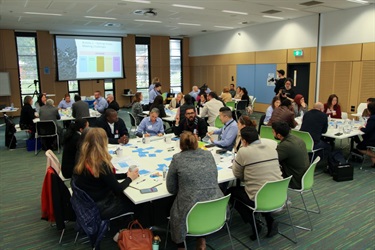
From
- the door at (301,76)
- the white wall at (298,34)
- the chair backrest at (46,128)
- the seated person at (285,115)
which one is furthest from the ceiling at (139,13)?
the seated person at (285,115)

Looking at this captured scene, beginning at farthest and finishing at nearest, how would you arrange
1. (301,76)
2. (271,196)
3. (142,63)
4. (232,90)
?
(142,63), (232,90), (301,76), (271,196)

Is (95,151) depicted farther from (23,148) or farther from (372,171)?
(23,148)

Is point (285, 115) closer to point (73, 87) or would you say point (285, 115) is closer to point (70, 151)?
point (70, 151)

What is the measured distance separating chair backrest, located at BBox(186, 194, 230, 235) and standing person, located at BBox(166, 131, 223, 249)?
3.5 inches

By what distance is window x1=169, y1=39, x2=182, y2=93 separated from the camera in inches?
687

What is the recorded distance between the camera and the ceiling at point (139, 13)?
8.45 m

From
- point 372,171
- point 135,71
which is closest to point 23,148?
point 372,171

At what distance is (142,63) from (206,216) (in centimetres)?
1471

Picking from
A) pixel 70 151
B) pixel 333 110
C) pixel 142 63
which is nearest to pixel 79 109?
pixel 70 151

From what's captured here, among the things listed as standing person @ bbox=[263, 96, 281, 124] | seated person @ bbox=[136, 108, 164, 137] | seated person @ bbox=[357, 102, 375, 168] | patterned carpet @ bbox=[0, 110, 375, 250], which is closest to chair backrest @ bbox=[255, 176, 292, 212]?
patterned carpet @ bbox=[0, 110, 375, 250]

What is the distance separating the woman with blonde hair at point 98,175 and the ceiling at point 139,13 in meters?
6.23

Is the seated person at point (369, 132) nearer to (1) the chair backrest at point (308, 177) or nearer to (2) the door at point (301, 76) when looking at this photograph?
(1) the chair backrest at point (308, 177)

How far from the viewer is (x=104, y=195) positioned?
308cm

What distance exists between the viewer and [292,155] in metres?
3.71
